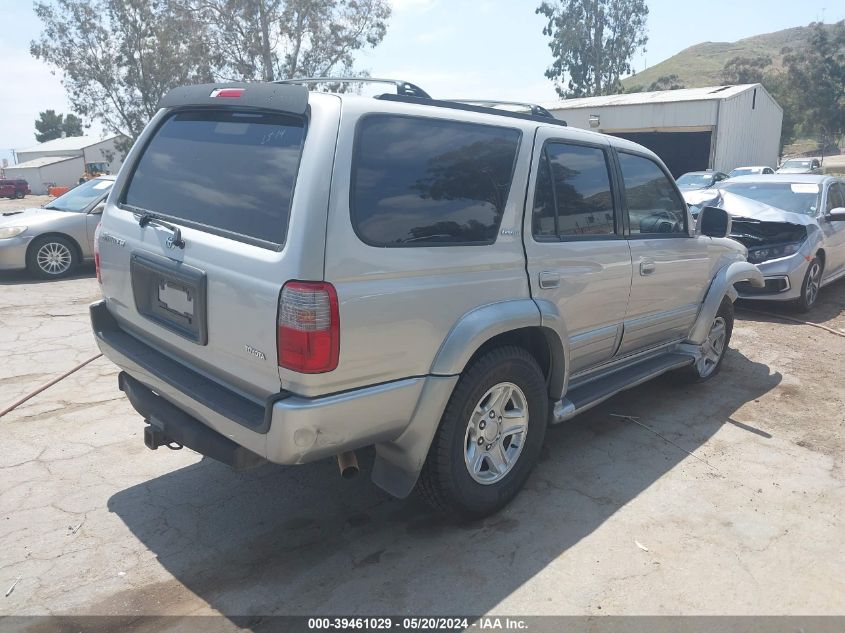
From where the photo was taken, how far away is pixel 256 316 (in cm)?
259

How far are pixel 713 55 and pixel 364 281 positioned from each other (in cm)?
18606

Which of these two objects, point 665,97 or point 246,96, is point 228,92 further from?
point 665,97

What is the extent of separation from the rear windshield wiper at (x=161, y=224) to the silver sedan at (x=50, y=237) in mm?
7316

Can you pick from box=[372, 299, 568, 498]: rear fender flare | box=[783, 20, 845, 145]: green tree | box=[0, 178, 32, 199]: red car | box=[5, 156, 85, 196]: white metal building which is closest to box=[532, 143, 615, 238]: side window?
box=[372, 299, 568, 498]: rear fender flare

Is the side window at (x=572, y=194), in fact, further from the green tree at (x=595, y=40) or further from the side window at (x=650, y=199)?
the green tree at (x=595, y=40)

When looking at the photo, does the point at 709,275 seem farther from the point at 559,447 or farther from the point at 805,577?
the point at 805,577

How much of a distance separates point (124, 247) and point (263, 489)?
4.97 feet

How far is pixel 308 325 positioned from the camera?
2.48 metres

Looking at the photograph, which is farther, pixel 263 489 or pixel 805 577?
pixel 263 489

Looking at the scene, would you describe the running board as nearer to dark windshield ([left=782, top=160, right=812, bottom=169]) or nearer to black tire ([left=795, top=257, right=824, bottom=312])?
black tire ([left=795, top=257, right=824, bottom=312])

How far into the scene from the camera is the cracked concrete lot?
9.29 ft

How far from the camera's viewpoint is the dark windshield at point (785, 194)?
856cm

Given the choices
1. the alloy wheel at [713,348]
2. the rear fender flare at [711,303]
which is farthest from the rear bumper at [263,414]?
the alloy wheel at [713,348]

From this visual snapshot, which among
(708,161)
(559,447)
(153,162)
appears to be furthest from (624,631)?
(708,161)
